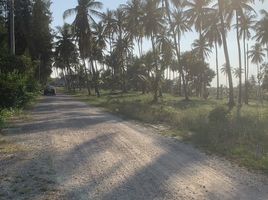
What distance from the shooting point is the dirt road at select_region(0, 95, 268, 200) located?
7.83m

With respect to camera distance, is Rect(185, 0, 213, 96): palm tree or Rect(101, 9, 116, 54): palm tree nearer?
Rect(185, 0, 213, 96): palm tree

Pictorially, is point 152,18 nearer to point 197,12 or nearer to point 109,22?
point 197,12

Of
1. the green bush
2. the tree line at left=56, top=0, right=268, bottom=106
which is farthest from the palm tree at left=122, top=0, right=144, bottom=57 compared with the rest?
the green bush

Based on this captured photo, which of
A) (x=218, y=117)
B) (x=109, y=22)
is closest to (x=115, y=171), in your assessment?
(x=218, y=117)

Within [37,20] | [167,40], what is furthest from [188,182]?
[167,40]

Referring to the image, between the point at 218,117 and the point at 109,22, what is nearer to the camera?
the point at 218,117

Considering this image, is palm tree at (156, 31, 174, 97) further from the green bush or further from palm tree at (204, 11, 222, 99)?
the green bush

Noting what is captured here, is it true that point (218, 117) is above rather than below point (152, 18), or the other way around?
below

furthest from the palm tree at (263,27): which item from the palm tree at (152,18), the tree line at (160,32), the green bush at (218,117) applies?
the green bush at (218,117)

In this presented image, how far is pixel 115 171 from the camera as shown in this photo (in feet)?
31.3

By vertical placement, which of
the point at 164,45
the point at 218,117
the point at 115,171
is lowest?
the point at 115,171

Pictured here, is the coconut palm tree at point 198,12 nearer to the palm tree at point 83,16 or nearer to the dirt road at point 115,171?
the palm tree at point 83,16

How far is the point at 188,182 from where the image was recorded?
8617 mm

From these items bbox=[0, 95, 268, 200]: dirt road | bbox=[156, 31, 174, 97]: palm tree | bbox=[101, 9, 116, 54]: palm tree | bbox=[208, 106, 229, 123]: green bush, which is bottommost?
bbox=[0, 95, 268, 200]: dirt road
